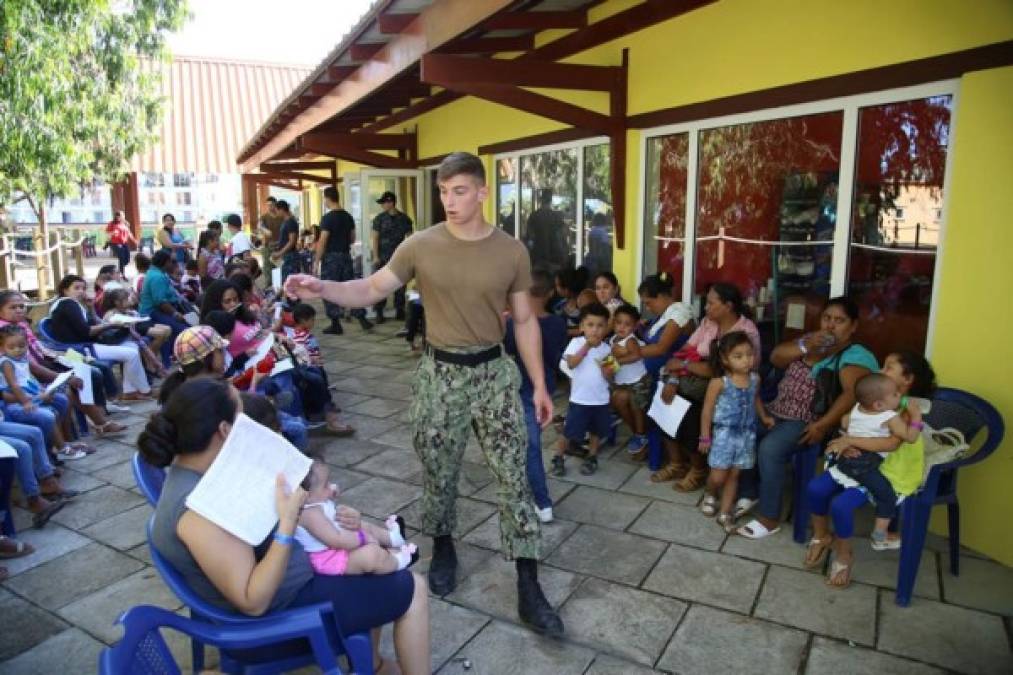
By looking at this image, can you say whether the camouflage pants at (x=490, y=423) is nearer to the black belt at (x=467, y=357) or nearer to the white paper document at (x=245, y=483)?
the black belt at (x=467, y=357)

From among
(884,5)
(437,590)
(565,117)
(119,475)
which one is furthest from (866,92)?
(119,475)

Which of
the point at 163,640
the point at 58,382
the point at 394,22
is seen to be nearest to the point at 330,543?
the point at 163,640

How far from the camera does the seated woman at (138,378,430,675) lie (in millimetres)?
1571

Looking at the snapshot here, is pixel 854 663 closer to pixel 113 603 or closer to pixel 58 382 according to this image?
pixel 113 603

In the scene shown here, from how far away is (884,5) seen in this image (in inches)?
132

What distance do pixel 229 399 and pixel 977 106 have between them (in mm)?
3230

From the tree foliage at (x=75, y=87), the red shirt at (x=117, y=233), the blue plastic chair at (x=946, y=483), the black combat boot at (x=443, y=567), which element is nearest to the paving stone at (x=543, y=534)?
the black combat boot at (x=443, y=567)

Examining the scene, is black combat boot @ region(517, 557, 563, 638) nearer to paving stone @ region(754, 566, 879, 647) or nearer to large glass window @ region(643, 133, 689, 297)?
paving stone @ region(754, 566, 879, 647)

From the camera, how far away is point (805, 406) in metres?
3.27

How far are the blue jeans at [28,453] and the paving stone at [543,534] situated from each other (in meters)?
2.23

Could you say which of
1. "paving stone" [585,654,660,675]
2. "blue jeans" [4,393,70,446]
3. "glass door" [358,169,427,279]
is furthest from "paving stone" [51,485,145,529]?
"glass door" [358,169,427,279]

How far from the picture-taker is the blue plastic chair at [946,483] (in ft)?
8.61

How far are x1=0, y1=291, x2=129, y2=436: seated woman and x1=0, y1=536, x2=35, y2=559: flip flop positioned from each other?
4.58 ft

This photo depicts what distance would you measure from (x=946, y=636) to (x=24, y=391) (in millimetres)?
4622
